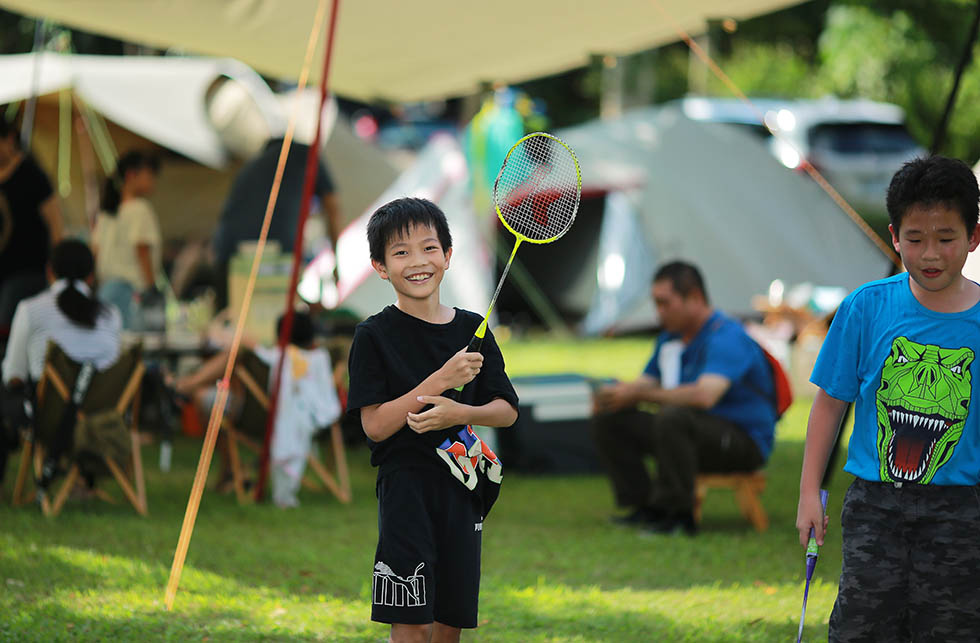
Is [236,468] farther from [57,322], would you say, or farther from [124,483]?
[57,322]

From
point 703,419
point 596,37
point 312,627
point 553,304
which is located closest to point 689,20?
point 596,37

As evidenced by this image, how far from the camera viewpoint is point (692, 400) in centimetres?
538

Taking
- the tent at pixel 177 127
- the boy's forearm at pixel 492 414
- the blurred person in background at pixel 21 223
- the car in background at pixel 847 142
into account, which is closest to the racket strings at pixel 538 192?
the boy's forearm at pixel 492 414

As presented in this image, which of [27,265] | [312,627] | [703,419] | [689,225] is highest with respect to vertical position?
[689,225]

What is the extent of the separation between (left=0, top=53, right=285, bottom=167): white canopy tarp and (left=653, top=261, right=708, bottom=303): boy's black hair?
257 inches

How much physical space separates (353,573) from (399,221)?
2210 mm

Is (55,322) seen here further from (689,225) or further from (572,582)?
(689,225)

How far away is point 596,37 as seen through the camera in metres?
7.26

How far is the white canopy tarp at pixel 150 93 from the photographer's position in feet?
35.2

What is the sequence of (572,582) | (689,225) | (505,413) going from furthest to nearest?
(689,225)
(572,582)
(505,413)

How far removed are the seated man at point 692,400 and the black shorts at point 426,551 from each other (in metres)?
2.70

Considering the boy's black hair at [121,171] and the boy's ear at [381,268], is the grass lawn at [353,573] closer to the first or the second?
the boy's ear at [381,268]

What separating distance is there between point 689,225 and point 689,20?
5.68 m

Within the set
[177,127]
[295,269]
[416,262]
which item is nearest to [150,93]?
[177,127]
